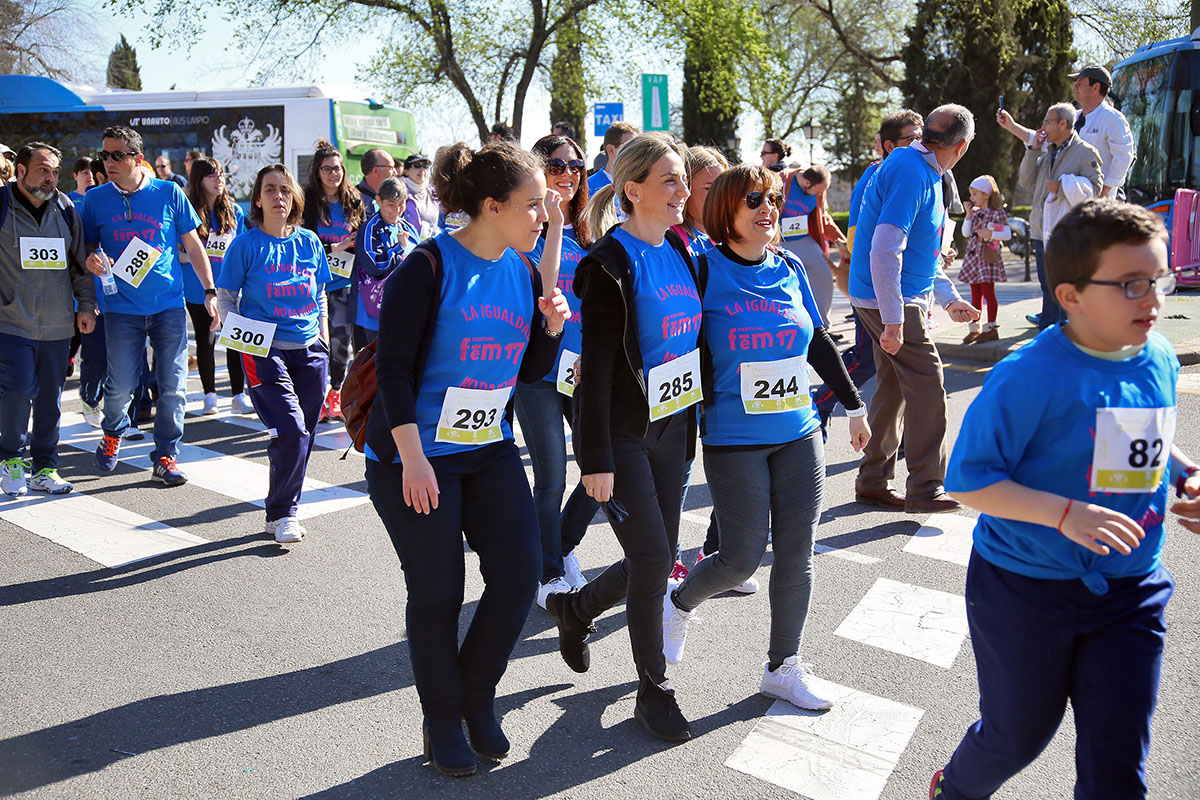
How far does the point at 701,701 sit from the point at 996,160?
97.2 feet

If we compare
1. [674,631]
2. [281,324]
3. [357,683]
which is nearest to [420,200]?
[281,324]

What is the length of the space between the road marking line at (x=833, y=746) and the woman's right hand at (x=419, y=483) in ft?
4.00

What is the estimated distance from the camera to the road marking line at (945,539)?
4.90 meters

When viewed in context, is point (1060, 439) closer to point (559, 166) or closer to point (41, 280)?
point (559, 166)

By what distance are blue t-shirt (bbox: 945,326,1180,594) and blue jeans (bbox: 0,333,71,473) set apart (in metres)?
5.75

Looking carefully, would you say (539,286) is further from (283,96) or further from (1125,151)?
(283,96)

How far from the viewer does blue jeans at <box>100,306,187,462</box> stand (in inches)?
258

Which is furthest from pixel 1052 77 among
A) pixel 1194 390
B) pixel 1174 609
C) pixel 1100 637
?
pixel 1100 637

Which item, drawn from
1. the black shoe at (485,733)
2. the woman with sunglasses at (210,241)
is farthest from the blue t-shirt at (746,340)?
the woman with sunglasses at (210,241)

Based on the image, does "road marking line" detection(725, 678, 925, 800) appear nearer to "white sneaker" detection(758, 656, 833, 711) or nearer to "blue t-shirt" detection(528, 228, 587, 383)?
"white sneaker" detection(758, 656, 833, 711)

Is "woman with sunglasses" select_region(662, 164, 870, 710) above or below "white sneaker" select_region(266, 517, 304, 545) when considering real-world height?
above

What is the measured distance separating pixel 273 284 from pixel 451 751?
10.4 ft

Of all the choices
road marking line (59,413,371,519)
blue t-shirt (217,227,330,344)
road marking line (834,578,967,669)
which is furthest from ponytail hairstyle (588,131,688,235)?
road marking line (59,413,371,519)

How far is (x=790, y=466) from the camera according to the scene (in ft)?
11.0
